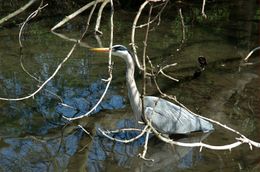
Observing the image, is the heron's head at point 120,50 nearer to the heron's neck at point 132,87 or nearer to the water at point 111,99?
the heron's neck at point 132,87

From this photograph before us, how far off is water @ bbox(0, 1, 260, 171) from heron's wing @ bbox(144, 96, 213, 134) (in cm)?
13

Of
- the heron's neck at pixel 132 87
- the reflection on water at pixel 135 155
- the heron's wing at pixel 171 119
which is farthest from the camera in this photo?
the heron's wing at pixel 171 119

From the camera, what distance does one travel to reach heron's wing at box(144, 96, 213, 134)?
551cm

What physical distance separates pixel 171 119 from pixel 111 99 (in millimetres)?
1188

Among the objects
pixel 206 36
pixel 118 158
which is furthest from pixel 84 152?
pixel 206 36

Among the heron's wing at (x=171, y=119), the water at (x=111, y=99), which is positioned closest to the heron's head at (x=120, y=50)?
the heron's wing at (x=171, y=119)

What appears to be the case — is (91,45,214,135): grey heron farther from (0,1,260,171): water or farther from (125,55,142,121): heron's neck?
(0,1,260,171): water

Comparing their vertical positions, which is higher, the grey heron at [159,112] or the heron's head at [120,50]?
the heron's head at [120,50]

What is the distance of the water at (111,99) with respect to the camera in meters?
5.04

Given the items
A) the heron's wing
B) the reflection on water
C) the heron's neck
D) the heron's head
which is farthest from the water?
the heron's head

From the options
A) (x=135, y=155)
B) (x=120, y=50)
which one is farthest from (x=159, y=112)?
(x=120, y=50)

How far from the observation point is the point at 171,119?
5586 mm

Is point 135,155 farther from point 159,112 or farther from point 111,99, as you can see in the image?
point 111,99

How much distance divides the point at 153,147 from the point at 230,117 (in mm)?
1216
